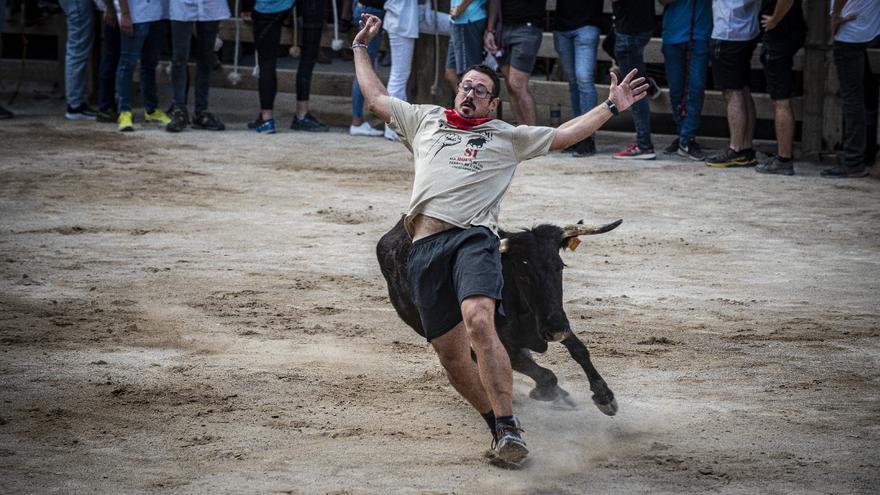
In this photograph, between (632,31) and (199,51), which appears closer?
(632,31)

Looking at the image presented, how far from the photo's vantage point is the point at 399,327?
773cm

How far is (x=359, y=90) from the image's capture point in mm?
14180

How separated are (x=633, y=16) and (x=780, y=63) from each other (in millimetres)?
1531

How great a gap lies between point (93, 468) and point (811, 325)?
4498 mm

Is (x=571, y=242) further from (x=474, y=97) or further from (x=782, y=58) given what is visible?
(x=782, y=58)

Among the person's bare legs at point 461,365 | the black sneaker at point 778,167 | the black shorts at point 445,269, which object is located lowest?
the person's bare legs at point 461,365

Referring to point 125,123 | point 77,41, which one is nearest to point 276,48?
point 125,123

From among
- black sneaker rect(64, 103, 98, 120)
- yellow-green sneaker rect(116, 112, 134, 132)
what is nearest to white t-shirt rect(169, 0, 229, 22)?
yellow-green sneaker rect(116, 112, 134, 132)

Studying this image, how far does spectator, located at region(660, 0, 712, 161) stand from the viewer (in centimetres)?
1277

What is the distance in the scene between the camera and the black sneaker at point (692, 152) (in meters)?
13.3

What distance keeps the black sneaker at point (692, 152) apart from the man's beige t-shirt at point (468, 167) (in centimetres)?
760

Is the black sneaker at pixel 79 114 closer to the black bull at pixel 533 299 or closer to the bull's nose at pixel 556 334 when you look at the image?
the black bull at pixel 533 299

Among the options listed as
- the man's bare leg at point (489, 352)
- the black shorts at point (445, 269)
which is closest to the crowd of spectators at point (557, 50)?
the black shorts at point (445, 269)

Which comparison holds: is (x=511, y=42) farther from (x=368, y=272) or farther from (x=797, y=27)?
(x=368, y=272)
